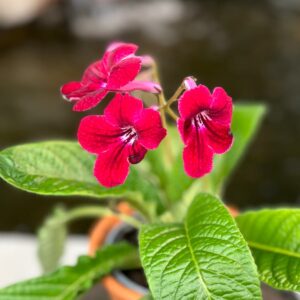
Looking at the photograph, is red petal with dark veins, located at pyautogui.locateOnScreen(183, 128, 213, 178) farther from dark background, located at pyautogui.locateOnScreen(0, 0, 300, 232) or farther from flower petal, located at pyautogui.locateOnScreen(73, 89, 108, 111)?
dark background, located at pyautogui.locateOnScreen(0, 0, 300, 232)

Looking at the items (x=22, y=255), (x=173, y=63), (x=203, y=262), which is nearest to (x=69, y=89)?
(x=203, y=262)

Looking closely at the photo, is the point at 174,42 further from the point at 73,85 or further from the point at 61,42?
the point at 73,85

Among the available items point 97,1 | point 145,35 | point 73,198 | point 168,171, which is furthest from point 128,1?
point 168,171

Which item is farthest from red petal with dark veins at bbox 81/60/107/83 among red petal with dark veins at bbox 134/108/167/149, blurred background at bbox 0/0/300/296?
blurred background at bbox 0/0/300/296

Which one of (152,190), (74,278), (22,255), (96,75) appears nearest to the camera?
(96,75)

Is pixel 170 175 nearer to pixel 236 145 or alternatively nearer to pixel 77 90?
pixel 236 145

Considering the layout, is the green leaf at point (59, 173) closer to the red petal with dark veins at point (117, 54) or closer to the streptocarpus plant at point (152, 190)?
the streptocarpus plant at point (152, 190)

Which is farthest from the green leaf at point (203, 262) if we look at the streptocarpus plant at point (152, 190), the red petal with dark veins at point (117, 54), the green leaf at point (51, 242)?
the green leaf at point (51, 242)
